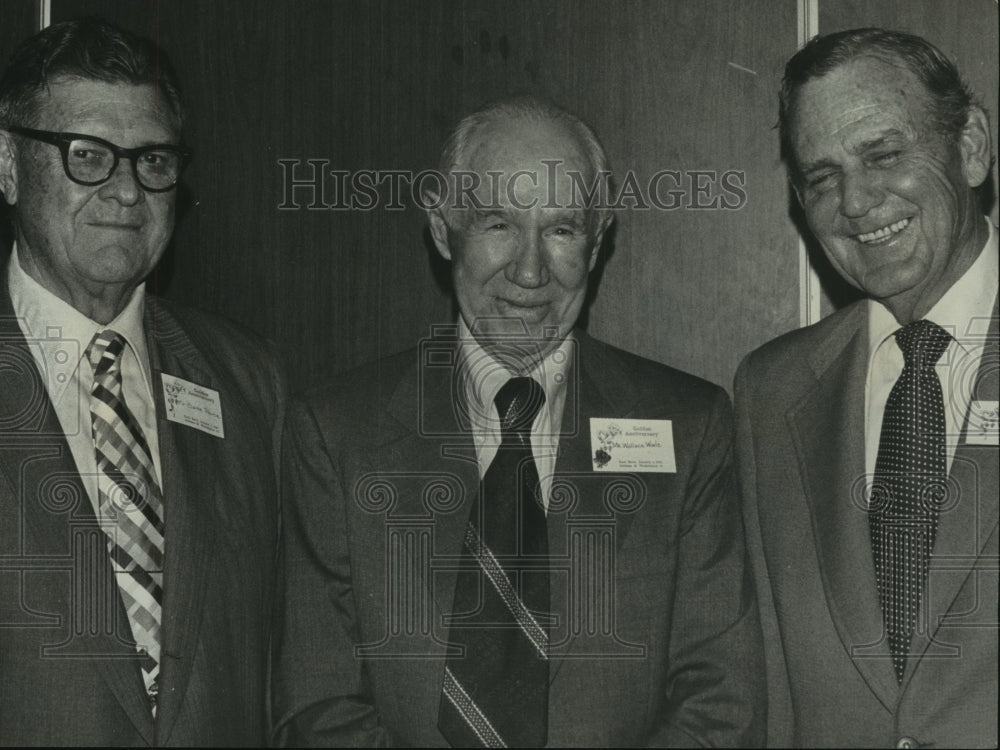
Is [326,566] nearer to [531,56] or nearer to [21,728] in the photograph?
[21,728]

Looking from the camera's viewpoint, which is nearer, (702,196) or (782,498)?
(782,498)

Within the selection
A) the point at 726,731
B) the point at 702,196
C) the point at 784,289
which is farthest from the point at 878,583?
the point at 702,196

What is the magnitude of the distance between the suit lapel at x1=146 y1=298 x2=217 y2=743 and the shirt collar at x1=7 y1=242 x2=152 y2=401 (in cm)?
8

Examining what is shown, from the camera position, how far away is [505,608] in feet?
8.81

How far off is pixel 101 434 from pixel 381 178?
93cm

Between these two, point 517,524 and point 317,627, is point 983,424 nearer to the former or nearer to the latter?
point 517,524

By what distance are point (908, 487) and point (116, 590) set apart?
67.0 inches

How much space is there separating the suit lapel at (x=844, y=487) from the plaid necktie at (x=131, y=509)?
1425 millimetres

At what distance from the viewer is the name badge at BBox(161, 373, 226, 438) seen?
2.70 meters

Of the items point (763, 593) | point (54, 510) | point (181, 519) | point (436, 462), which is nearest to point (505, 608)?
point (436, 462)

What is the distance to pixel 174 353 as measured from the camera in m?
2.78

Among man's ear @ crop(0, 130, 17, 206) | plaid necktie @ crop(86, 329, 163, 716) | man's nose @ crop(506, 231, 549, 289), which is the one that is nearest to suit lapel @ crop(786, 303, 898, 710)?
man's nose @ crop(506, 231, 549, 289)

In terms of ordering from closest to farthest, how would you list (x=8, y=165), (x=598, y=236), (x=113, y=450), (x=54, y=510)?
1. (x=54, y=510)
2. (x=113, y=450)
3. (x=8, y=165)
4. (x=598, y=236)

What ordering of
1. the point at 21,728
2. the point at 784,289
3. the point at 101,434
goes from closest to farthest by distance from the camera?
1. the point at 21,728
2. the point at 101,434
3. the point at 784,289
